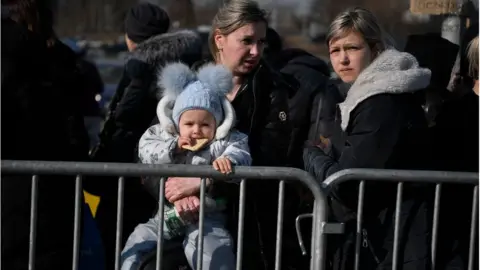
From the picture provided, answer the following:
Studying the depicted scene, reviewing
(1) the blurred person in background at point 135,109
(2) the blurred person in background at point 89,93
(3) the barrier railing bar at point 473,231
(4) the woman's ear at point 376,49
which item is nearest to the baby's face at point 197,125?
(1) the blurred person in background at point 135,109

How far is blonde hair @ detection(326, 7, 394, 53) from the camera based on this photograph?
13.1 ft

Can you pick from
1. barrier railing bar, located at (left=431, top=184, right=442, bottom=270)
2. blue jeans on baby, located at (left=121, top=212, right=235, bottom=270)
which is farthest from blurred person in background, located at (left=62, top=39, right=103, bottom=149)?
barrier railing bar, located at (left=431, top=184, right=442, bottom=270)

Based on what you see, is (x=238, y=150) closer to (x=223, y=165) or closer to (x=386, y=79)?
(x=223, y=165)

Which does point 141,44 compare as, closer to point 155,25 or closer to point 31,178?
point 155,25

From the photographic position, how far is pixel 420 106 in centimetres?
385

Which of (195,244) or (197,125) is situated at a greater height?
(197,125)

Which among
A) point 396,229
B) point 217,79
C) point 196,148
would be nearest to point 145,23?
point 217,79

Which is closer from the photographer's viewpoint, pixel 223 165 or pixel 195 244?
pixel 223 165

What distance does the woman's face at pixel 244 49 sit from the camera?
4.24 meters

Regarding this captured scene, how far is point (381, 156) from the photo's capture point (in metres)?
3.73

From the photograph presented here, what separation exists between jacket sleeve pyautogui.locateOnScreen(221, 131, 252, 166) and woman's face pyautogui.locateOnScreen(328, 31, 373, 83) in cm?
52

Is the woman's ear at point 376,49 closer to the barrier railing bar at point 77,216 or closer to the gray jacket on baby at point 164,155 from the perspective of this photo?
the gray jacket on baby at point 164,155

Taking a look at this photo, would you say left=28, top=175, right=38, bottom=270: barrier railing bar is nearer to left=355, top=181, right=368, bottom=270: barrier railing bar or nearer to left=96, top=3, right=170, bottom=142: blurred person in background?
left=355, top=181, right=368, bottom=270: barrier railing bar

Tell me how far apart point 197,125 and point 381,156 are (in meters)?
0.78
